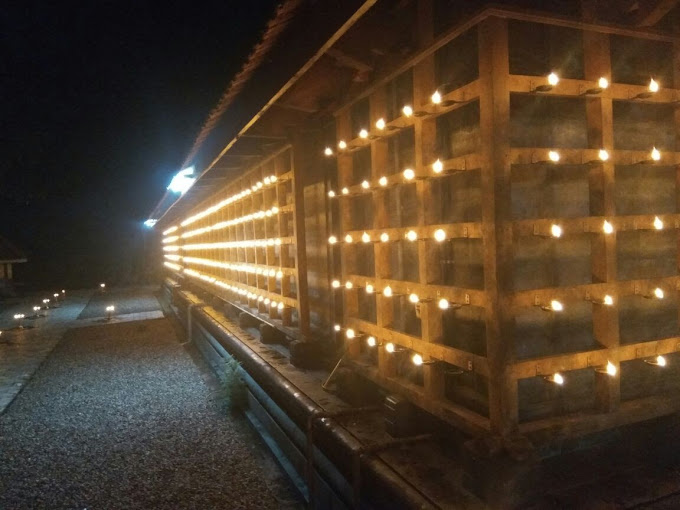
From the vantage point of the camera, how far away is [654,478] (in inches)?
156

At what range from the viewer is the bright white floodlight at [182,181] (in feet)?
38.1

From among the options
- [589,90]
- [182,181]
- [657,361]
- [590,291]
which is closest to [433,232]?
[590,291]

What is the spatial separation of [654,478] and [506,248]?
7.40 ft

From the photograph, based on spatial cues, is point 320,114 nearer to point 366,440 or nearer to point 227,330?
point 366,440

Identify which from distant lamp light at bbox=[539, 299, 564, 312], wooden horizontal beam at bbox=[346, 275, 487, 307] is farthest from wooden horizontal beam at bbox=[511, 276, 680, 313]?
wooden horizontal beam at bbox=[346, 275, 487, 307]

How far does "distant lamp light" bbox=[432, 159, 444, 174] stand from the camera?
4.13 meters

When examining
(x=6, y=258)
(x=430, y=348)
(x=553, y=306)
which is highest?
(x=6, y=258)

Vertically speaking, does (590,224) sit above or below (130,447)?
above

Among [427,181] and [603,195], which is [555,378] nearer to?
[603,195]

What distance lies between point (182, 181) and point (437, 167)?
1035 centimetres

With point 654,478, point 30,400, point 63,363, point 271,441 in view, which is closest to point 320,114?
point 271,441

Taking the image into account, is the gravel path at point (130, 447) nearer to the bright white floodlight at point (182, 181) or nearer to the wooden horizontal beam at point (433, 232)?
the wooden horizontal beam at point (433, 232)

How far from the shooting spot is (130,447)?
25.1 ft

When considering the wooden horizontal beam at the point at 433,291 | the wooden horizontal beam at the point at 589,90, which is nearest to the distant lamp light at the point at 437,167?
the wooden horizontal beam at the point at 589,90
